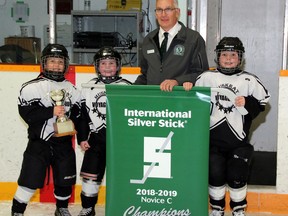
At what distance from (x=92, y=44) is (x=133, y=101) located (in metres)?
3.51

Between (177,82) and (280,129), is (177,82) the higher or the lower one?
the higher one

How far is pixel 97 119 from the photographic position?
3.40 metres

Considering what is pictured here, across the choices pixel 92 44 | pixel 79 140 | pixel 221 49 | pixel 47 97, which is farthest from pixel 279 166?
pixel 92 44

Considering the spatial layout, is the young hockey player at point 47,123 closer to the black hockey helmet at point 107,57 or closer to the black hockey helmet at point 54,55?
the black hockey helmet at point 54,55

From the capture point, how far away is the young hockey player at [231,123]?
3188 millimetres

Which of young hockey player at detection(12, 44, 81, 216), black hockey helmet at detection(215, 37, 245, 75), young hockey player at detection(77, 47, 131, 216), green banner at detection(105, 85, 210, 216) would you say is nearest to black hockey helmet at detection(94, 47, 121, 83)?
young hockey player at detection(77, 47, 131, 216)

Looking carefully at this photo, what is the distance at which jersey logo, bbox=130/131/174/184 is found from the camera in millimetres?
2861

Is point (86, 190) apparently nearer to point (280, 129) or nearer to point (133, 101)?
point (133, 101)

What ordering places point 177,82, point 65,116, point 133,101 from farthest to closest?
point 65,116
point 177,82
point 133,101

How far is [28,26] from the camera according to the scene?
25.1 ft

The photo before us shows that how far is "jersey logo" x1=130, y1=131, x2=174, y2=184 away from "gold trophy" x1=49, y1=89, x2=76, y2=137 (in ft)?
1.96

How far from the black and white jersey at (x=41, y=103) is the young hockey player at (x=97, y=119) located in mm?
108

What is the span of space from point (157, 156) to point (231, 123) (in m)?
0.58

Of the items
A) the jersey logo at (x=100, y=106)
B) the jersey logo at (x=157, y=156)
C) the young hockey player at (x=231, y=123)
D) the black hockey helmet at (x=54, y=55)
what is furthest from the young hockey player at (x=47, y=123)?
the young hockey player at (x=231, y=123)
